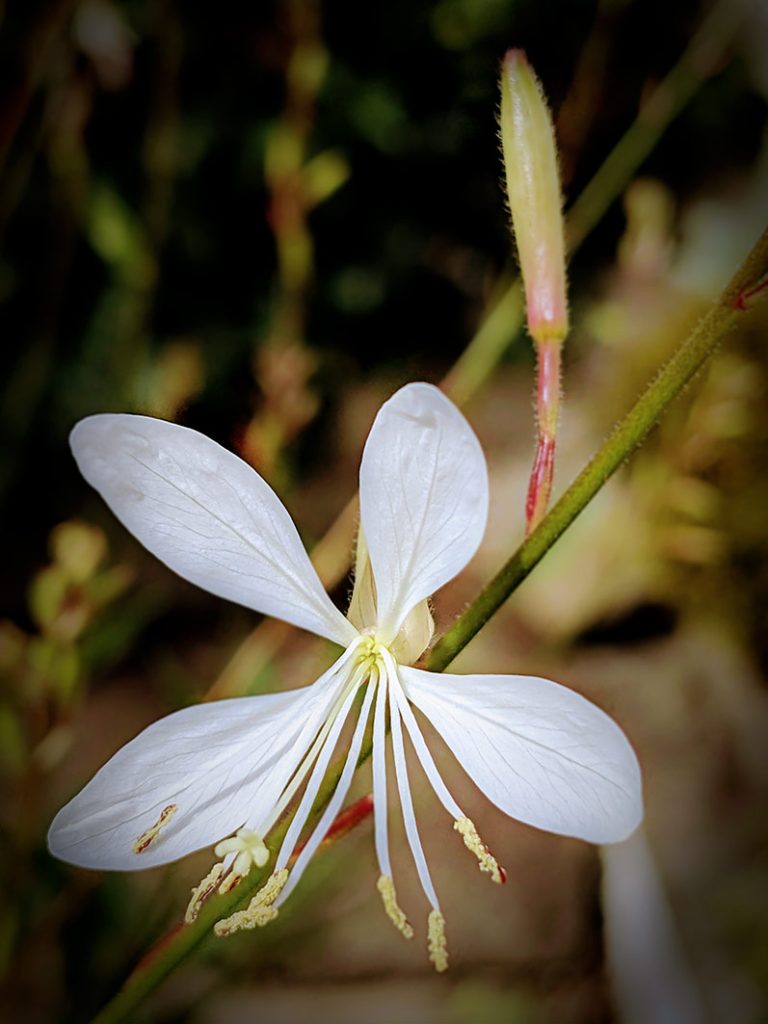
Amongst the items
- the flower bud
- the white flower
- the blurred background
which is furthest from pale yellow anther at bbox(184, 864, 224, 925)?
the blurred background

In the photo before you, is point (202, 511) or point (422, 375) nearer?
point (202, 511)

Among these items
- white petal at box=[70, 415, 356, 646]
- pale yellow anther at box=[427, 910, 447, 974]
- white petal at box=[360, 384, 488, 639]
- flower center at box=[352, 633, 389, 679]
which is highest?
white petal at box=[360, 384, 488, 639]

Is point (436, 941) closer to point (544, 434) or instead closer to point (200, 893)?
point (200, 893)

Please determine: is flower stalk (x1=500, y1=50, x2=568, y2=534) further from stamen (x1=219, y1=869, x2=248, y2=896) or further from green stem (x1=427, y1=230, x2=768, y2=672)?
stamen (x1=219, y1=869, x2=248, y2=896)

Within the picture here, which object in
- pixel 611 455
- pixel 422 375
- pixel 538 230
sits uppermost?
pixel 422 375

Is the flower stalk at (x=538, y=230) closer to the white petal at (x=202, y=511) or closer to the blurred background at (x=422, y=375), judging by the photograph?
the white petal at (x=202, y=511)

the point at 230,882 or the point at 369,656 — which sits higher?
the point at 369,656

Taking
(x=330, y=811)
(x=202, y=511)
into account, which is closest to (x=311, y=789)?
(x=330, y=811)
